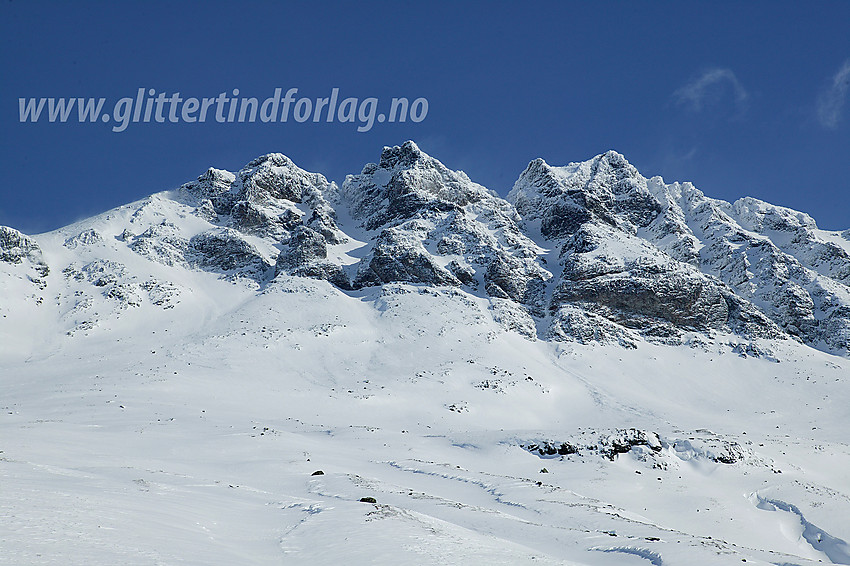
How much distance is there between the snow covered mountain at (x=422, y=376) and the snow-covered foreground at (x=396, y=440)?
0.17 m

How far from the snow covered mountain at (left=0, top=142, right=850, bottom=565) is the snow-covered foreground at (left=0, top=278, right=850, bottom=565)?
6.6 inches

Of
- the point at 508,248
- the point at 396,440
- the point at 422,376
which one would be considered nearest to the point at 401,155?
the point at 508,248

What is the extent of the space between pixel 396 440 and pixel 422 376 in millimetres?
19748

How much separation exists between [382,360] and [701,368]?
41401 mm

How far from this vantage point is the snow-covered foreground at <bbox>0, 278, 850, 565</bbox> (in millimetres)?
9812

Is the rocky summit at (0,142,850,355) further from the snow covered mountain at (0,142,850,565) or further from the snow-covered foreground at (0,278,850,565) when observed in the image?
the snow-covered foreground at (0,278,850,565)

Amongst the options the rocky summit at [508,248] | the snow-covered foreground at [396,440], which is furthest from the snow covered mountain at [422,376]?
the rocky summit at [508,248]

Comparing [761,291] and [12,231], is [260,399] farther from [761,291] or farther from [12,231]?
[761,291]

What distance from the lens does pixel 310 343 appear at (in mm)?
56250

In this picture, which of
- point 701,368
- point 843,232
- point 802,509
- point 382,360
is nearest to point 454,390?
point 382,360

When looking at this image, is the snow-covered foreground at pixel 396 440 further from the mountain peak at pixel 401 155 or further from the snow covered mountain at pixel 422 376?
the mountain peak at pixel 401 155

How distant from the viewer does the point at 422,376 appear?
50.6m

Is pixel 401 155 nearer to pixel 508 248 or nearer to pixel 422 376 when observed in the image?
pixel 508 248

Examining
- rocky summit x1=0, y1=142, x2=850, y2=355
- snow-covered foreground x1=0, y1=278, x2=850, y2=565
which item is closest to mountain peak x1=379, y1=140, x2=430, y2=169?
rocky summit x1=0, y1=142, x2=850, y2=355
